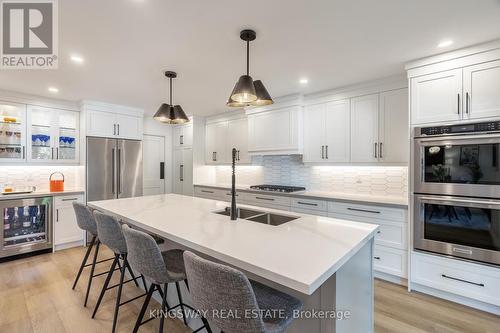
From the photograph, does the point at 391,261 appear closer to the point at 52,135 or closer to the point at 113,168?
the point at 113,168

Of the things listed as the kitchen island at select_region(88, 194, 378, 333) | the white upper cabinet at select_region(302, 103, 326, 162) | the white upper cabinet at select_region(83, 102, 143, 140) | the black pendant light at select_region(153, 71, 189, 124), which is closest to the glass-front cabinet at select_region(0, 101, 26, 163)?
the white upper cabinet at select_region(83, 102, 143, 140)

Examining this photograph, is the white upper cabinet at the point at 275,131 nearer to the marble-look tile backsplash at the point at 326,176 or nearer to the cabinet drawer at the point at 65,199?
the marble-look tile backsplash at the point at 326,176

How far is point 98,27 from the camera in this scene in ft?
6.34

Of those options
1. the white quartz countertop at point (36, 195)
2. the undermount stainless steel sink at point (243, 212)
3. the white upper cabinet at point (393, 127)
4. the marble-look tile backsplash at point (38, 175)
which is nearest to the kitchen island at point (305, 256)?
the undermount stainless steel sink at point (243, 212)

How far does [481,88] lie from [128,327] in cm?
375

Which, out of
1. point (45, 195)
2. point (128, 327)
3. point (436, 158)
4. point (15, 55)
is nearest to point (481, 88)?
point (436, 158)

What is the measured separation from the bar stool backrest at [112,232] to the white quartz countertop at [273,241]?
0.13m

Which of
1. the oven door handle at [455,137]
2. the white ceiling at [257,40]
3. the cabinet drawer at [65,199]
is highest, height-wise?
the white ceiling at [257,40]

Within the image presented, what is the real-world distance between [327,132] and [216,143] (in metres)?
2.49

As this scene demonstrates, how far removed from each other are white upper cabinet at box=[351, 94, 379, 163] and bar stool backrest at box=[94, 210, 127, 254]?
290 centimetres

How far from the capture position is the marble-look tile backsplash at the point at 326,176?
3.25 meters

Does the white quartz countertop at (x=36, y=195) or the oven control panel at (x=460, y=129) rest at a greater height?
the oven control panel at (x=460, y=129)

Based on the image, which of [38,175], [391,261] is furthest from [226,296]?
[38,175]

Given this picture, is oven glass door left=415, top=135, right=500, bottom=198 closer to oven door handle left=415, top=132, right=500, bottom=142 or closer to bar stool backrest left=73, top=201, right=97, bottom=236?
oven door handle left=415, top=132, right=500, bottom=142
